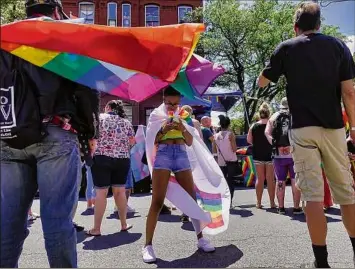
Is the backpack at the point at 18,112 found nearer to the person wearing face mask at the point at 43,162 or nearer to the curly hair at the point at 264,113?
the person wearing face mask at the point at 43,162

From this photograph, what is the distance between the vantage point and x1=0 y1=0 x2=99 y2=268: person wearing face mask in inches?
94.5

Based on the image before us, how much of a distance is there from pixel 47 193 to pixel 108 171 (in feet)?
11.1

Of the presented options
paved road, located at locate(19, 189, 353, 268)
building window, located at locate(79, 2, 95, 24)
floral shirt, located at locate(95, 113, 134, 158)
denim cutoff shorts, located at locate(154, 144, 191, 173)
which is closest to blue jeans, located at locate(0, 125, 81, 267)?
paved road, located at locate(19, 189, 353, 268)

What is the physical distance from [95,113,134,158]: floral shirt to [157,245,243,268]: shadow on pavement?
203cm

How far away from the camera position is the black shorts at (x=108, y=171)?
5.74 metres

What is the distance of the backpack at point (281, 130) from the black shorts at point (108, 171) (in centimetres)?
243

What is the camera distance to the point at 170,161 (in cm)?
441

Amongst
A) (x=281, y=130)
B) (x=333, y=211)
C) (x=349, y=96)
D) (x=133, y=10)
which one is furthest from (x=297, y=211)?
(x=133, y=10)

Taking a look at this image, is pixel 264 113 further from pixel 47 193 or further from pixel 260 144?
pixel 47 193

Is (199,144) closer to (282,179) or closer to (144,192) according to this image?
(282,179)

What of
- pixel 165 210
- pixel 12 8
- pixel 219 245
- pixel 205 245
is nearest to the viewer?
pixel 205 245

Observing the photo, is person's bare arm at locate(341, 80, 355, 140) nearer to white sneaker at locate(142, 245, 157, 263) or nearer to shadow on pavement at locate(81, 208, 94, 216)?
white sneaker at locate(142, 245, 157, 263)

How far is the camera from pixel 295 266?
12.0 feet

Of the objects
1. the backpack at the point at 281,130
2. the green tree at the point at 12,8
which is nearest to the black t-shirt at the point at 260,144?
the backpack at the point at 281,130
